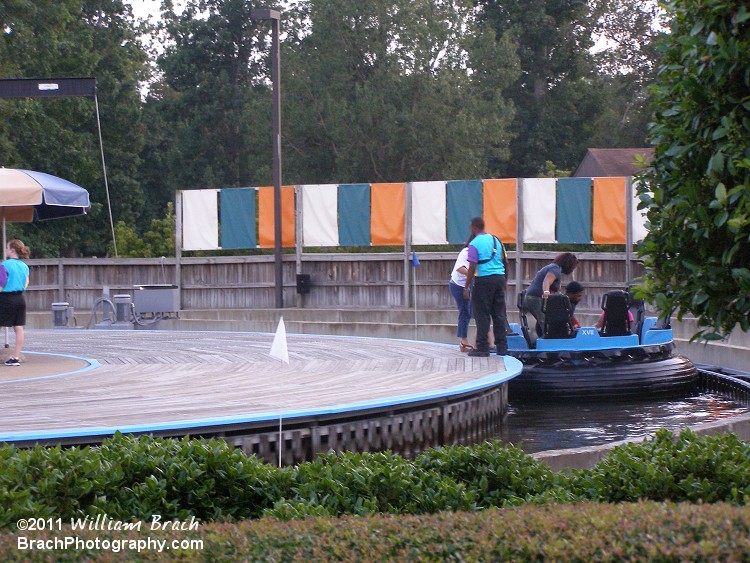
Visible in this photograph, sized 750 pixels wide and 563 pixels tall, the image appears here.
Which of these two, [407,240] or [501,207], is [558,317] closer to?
[501,207]

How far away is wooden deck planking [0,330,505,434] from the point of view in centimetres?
1063

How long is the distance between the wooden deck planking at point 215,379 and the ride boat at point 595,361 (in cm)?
129

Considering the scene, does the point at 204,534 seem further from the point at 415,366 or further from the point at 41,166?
the point at 41,166

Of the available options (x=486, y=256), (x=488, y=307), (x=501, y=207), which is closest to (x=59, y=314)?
(x=501, y=207)

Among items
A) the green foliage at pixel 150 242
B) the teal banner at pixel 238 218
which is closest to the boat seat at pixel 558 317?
the teal banner at pixel 238 218

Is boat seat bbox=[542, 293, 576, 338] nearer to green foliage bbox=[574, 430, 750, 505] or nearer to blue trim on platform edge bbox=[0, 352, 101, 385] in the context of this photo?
blue trim on platform edge bbox=[0, 352, 101, 385]

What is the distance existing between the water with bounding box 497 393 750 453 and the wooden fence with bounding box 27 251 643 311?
8214 millimetres

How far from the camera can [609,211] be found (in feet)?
84.5

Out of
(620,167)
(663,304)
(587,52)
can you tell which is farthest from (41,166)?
(663,304)

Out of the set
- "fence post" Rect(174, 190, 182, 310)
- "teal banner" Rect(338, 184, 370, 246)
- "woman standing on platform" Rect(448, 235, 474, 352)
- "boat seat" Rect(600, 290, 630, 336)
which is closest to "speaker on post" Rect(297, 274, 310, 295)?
"teal banner" Rect(338, 184, 370, 246)

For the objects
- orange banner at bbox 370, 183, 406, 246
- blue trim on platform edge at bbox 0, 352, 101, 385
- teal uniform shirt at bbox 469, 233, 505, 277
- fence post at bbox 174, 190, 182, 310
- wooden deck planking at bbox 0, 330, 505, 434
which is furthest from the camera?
fence post at bbox 174, 190, 182, 310

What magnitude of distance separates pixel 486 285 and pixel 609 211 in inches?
431

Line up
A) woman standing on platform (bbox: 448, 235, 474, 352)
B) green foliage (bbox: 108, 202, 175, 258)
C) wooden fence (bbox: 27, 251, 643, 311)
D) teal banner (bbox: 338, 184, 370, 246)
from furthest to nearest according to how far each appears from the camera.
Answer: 1. green foliage (bbox: 108, 202, 175, 258)
2. teal banner (bbox: 338, 184, 370, 246)
3. wooden fence (bbox: 27, 251, 643, 311)
4. woman standing on platform (bbox: 448, 235, 474, 352)

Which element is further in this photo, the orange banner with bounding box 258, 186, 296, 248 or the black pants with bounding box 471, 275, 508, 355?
the orange banner with bounding box 258, 186, 296, 248
